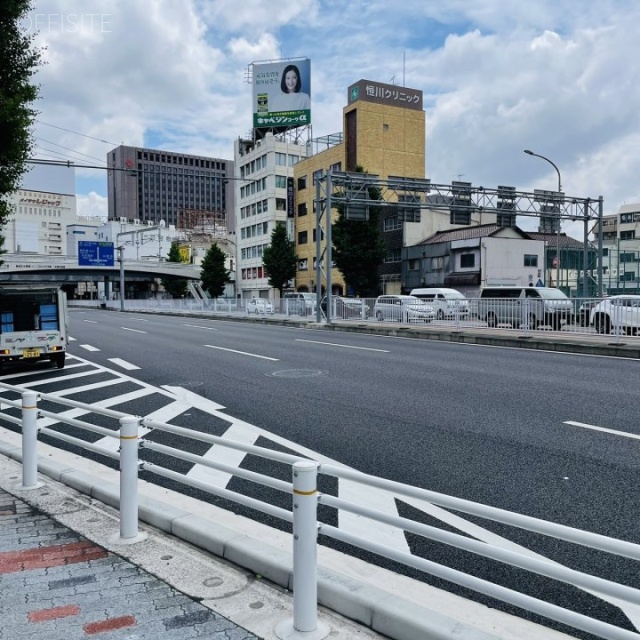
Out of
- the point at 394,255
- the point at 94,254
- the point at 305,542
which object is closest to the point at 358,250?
the point at 394,255

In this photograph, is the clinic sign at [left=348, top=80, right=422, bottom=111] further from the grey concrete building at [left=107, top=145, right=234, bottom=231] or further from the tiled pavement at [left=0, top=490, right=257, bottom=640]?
the grey concrete building at [left=107, top=145, right=234, bottom=231]

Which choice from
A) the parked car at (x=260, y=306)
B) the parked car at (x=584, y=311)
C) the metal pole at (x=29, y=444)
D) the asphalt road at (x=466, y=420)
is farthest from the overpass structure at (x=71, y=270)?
the metal pole at (x=29, y=444)

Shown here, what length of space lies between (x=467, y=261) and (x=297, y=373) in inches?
1590

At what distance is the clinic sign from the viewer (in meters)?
64.6

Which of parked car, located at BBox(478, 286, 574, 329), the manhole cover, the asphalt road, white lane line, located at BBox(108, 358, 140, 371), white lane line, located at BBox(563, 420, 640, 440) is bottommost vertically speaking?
white lane line, located at BBox(108, 358, 140, 371)

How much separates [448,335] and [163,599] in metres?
18.8

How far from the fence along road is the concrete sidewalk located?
269 millimetres

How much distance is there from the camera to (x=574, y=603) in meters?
3.28

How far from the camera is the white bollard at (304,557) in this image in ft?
9.59

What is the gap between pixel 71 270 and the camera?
3221 inches

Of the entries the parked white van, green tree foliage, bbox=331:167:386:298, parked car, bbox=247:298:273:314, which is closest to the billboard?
green tree foliage, bbox=331:167:386:298

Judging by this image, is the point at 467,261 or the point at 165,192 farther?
the point at 165,192

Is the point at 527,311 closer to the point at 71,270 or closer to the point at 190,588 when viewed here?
the point at 190,588

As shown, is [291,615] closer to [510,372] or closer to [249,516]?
[249,516]
